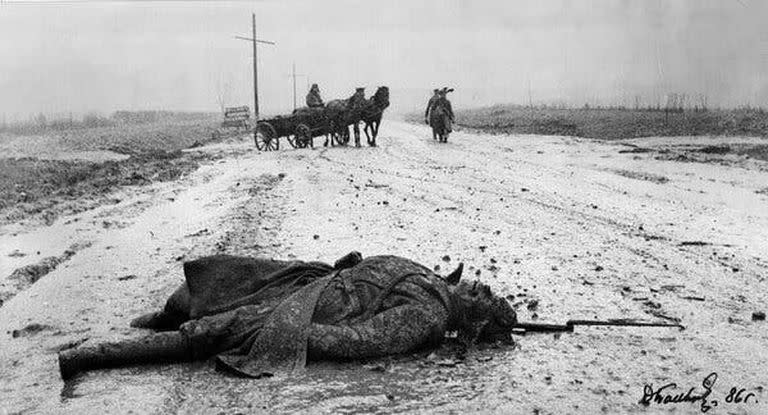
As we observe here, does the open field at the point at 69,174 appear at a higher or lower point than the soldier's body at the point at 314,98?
lower

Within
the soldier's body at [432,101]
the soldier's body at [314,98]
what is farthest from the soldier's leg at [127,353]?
the soldier's body at [432,101]

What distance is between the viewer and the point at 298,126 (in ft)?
69.4

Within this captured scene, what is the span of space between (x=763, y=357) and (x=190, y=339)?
3.61m

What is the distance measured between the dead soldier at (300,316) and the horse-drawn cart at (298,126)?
1648 centimetres

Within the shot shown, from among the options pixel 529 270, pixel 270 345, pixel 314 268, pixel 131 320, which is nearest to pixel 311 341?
pixel 270 345

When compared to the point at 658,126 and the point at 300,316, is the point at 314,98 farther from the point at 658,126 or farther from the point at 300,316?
the point at 300,316

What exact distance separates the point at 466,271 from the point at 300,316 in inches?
113

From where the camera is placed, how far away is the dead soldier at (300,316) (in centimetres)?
420

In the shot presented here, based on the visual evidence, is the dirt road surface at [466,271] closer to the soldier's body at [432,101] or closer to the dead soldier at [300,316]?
the dead soldier at [300,316]

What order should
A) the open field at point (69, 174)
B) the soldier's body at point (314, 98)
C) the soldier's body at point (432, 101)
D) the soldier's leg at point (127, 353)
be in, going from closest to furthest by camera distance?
the soldier's leg at point (127, 353) → the open field at point (69, 174) → the soldier's body at point (314, 98) → the soldier's body at point (432, 101)

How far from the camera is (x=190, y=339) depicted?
4301 millimetres

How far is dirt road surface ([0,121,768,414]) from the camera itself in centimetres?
398

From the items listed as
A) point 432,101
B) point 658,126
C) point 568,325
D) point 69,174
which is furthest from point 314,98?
point 568,325
